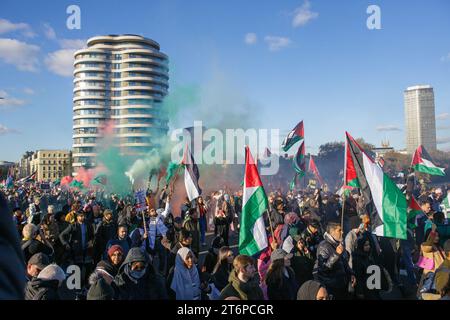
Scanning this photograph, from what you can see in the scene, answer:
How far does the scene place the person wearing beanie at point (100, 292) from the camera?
3.39 m

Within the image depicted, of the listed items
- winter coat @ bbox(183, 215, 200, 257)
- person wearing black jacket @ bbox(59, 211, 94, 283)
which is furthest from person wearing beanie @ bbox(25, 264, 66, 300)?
winter coat @ bbox(183, 215, 200, 257)

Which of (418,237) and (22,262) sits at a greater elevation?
(22,262)

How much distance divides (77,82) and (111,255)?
315 ft

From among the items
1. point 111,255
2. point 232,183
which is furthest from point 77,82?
point 111,255

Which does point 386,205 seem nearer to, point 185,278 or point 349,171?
point 349,171

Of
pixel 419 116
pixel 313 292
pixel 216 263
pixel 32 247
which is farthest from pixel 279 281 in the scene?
pixel 419 116

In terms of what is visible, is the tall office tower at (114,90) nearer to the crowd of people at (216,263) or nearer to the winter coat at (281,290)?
the crowd of people at (216,263)

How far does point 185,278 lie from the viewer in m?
4.24

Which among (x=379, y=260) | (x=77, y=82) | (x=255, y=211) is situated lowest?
(x=379, y=260)

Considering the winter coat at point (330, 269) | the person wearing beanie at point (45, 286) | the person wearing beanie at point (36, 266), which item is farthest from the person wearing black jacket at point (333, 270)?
the person wearing beanie at point (36, 266)

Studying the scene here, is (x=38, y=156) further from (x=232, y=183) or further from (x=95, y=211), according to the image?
(x=95, y=211)

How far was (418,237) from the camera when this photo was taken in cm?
780

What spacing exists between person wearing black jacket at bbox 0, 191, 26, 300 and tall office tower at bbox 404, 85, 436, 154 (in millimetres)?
136688
